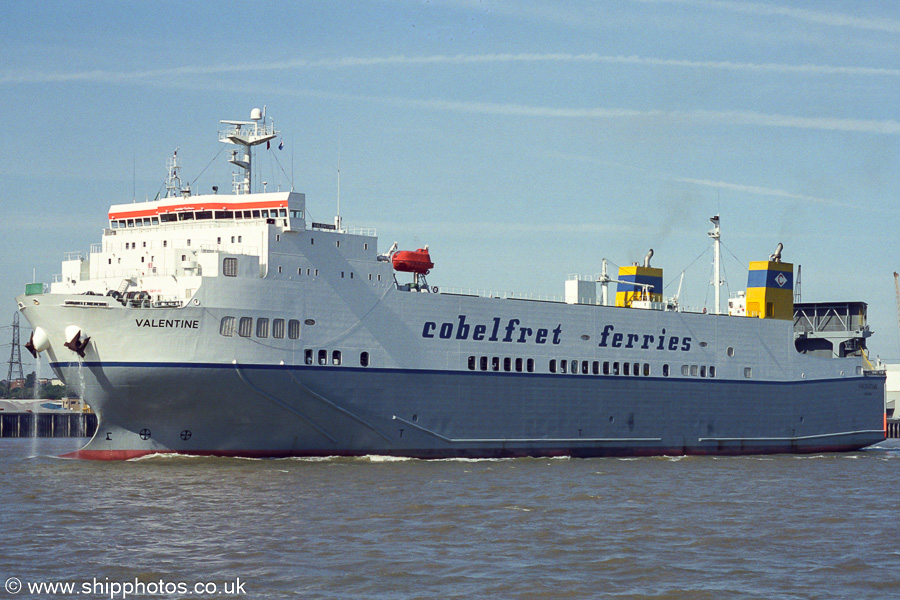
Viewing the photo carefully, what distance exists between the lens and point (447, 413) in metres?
32.2

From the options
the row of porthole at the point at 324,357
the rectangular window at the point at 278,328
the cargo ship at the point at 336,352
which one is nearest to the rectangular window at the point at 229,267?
the cargo ship at the point at 336,352

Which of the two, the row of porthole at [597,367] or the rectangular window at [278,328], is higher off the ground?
the rectangular window at [278,328]

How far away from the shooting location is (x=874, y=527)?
20500mm

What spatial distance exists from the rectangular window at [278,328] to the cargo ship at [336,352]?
4 cm

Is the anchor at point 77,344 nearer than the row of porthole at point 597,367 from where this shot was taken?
Yes

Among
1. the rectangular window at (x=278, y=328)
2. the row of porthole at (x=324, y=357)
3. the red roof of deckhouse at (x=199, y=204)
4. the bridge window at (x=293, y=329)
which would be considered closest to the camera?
the rectangular window at (x=278, y=328)

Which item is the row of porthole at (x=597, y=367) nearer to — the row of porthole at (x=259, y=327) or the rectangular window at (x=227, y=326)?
the row of porthole at (x=259, y=327)

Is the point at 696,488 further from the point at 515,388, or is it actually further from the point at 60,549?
the point at 60,549

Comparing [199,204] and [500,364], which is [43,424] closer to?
[199,204]

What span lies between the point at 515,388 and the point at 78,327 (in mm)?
13758

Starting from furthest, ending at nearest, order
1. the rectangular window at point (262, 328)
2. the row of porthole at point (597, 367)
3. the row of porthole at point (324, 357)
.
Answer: the row of porthole at point (597, 367)
the row of porthole at point (324, 357)
the rectangular window at point (262, 328)

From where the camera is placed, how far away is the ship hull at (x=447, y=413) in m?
28.0

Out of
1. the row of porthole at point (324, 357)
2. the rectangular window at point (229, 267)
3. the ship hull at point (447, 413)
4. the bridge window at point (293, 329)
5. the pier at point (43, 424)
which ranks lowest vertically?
the pier at point (43, 424)

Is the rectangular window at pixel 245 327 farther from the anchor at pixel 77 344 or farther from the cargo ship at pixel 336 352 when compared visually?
the anchor at pixel 77 344
